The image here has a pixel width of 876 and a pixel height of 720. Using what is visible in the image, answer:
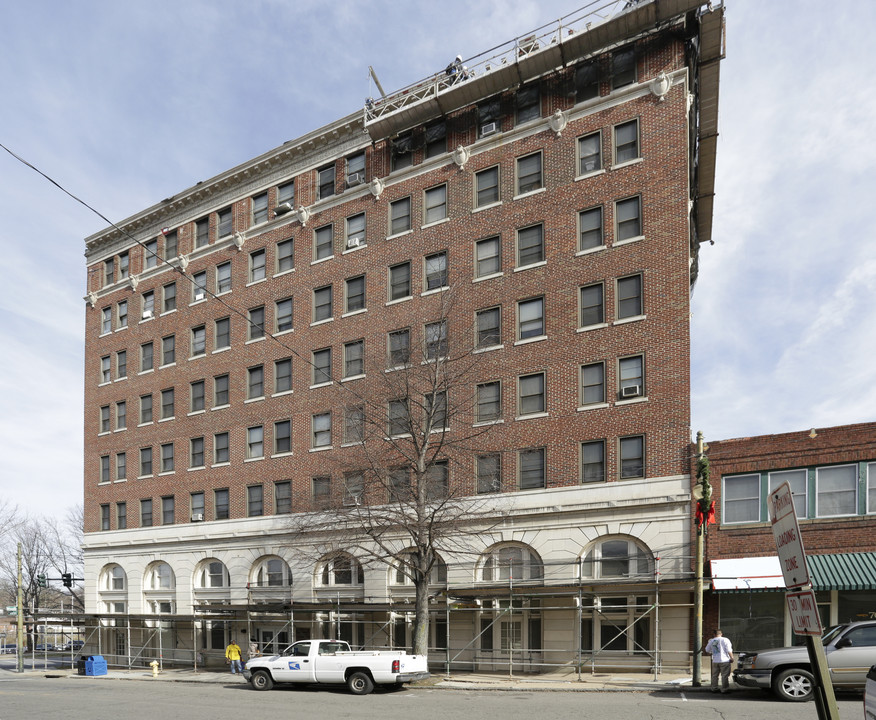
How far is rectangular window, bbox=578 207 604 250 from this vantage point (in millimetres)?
30203

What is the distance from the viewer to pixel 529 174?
3225 cm

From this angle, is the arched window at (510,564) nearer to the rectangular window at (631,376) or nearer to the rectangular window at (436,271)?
the rectangular window at (631,376)

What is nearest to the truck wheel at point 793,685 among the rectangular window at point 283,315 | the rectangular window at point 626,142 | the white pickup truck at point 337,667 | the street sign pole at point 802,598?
the white pickup truck at point 337,667

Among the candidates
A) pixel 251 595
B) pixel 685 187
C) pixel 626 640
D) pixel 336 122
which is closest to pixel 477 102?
pixel 336 122

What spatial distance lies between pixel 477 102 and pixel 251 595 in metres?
24.5

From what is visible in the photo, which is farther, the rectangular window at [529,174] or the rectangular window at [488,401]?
the rectangular window at [529,174]

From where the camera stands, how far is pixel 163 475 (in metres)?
42.3

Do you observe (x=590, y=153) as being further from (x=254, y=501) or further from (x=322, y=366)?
(x=254, y=501)

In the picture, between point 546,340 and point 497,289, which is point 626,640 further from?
point 497,289

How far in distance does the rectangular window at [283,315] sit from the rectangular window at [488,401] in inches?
451

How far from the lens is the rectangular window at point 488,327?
104 feet

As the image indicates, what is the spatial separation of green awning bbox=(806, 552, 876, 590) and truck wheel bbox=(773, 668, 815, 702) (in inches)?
246

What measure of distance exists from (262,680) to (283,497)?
1232 centimetres

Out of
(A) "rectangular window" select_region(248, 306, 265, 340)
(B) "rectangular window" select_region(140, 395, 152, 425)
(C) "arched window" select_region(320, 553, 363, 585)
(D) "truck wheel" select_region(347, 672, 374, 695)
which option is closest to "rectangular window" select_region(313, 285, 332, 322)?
(A) "rectangular window" select_region(248, 306, 265, 340)
